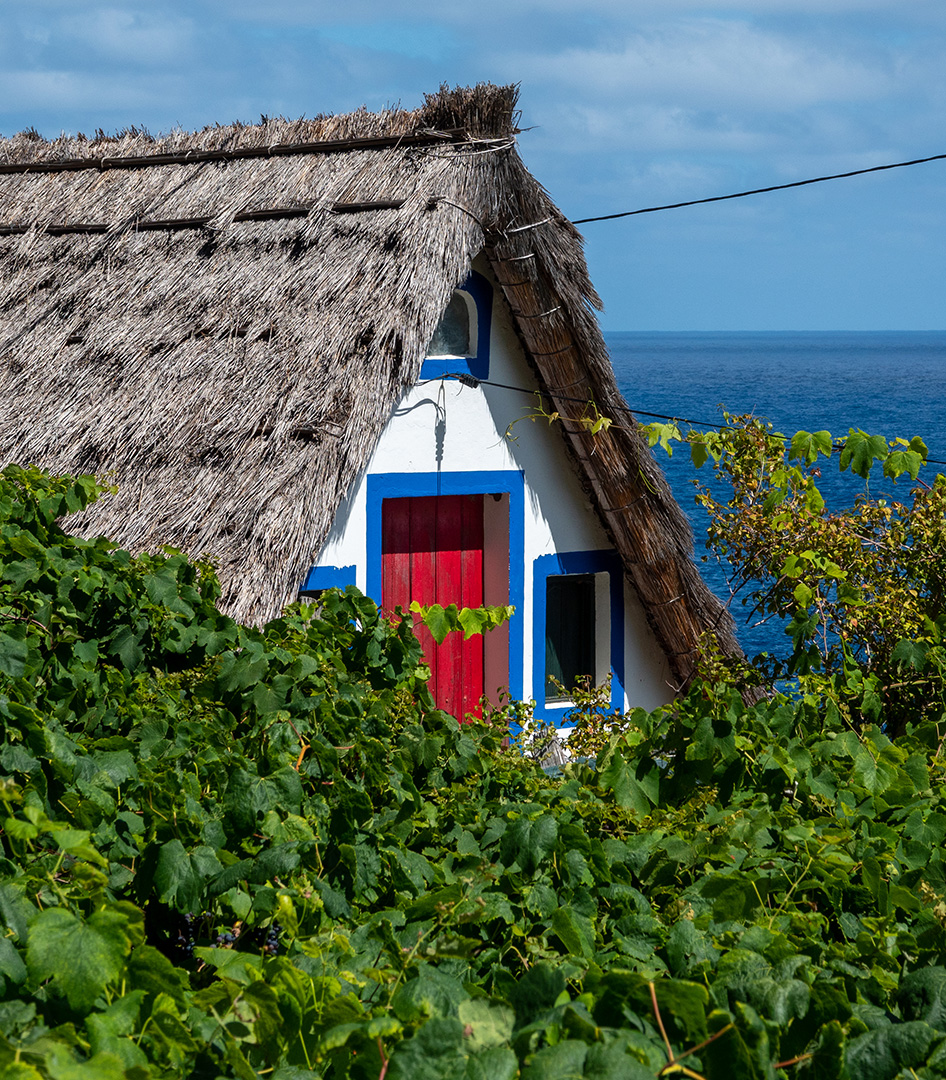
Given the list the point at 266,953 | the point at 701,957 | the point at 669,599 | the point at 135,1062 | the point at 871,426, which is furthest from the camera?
the point at 871,426

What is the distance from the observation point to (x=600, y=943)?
94.7 inches

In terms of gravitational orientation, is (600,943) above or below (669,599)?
below

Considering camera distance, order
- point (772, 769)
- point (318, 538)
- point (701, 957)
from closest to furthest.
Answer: point (701, 957), point (772, 769), point (318, 538)

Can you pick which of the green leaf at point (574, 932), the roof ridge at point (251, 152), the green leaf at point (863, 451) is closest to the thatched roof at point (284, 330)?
the roof ridge at point (251, 152)

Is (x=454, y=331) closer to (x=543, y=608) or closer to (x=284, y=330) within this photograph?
(x=284, y=330)

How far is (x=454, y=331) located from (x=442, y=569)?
147 cm

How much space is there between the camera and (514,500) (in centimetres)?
743

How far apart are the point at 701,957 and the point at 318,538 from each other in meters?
4.06

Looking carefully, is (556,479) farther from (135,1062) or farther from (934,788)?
(135,1062)

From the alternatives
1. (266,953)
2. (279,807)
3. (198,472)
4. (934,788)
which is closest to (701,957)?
(266,953)

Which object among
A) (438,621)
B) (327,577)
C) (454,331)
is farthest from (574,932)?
(454,331)

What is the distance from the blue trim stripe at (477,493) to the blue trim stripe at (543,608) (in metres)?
0.11

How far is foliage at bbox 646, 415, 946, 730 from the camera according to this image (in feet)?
17.4

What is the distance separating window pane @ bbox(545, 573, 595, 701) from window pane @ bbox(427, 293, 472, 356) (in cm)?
165
